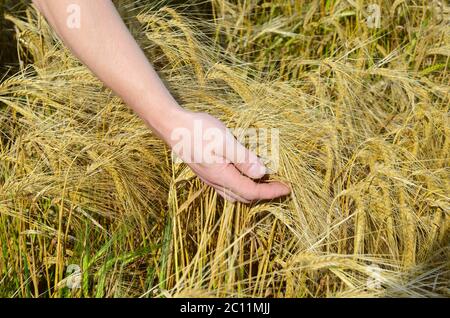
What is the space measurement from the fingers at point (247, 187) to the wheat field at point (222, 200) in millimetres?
27

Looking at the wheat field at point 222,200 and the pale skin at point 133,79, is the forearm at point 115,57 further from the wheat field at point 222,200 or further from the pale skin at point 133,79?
the wheat field at point 222,200

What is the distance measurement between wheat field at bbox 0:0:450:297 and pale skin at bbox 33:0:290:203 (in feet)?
0.29

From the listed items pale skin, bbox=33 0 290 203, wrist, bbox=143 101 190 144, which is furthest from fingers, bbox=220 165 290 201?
wrist, bbox=143 101 190 144

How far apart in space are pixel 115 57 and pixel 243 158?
26cm

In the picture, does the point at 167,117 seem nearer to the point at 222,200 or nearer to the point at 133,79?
the point at 133,79

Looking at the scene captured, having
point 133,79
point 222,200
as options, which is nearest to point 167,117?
point 133,79

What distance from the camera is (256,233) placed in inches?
61.5

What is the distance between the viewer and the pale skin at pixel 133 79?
4.65ft

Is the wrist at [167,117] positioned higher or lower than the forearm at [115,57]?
lower

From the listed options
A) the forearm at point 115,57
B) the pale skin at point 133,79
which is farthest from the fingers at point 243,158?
the forearm at point 115,57
